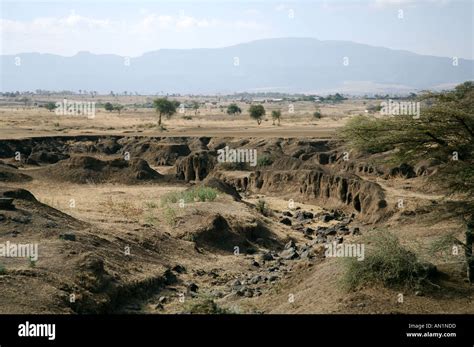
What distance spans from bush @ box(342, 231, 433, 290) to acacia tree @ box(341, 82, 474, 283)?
4.47 feet

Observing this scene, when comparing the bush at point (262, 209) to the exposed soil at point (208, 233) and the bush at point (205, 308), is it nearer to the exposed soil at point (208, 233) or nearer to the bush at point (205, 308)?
the exposed soil at point (208, 233)

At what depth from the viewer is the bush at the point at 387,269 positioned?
14.5 m

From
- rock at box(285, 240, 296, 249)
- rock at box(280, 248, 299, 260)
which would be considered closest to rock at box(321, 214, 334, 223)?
rock at box(285, 240, 296, 249)

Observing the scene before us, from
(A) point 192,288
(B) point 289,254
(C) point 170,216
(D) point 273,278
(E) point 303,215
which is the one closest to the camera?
(A) point 192,288

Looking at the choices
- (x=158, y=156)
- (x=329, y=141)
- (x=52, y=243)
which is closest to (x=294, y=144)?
(x=329, y=141)

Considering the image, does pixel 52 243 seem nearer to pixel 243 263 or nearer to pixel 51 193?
pixel 243 263

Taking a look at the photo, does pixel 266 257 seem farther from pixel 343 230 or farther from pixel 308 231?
pixel 308 231

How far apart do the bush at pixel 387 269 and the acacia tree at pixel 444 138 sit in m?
1.36

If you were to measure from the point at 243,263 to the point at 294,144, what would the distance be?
32.5 m

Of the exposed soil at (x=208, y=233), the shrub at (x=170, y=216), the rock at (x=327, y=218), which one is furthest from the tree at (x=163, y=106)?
the shrub at (x=170, y=216)

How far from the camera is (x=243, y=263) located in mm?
23094

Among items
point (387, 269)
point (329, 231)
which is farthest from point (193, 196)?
point (387, 269)

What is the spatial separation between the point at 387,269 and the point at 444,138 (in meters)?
3.60

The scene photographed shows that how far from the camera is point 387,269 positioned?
14.7 m
